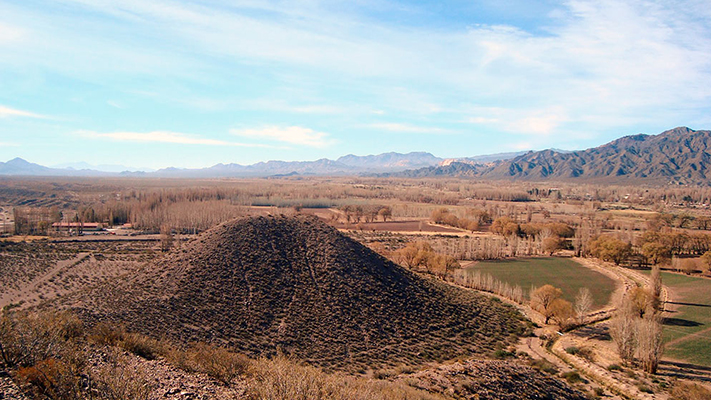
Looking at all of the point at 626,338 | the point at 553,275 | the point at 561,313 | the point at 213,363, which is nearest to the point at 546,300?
the point at 561,313

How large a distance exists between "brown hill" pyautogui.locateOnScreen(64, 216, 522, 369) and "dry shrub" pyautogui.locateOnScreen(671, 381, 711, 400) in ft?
39.3

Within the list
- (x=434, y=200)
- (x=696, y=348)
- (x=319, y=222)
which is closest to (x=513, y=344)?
(x=696, y=348)

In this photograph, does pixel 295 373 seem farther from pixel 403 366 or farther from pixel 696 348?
pixel 696 348

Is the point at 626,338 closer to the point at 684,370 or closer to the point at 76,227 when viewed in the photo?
the point at 684,370

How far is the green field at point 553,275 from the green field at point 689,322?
300 inches

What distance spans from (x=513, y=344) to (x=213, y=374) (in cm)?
2673

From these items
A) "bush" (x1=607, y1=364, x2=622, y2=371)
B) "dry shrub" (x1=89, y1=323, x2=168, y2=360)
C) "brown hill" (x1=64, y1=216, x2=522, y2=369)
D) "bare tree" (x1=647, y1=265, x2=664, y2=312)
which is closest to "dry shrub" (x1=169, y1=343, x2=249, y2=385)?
"dry shrub" (x1=89, y1=323, x2=168, y2=360)

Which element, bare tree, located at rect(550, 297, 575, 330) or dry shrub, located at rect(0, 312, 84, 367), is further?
bare tree, located at rect(550, 297, 575, 330)

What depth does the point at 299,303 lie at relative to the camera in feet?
106

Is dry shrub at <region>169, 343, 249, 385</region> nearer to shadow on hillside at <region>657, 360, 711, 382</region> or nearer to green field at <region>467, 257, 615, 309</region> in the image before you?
shadow on hillside at <region>657, 360, 711, 382</region>

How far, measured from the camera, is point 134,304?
29.3 m

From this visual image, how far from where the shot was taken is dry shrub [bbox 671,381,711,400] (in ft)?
81.4

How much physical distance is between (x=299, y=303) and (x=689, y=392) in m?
28.4

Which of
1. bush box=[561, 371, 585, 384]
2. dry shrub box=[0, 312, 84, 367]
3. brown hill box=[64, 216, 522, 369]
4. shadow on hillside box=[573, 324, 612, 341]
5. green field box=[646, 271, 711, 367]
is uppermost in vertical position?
dry shrub box=[0, 312, 84, 367]
